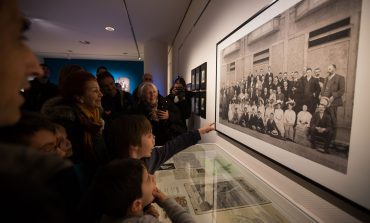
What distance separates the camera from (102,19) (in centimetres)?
402

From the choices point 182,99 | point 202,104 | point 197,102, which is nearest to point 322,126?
point 202,104

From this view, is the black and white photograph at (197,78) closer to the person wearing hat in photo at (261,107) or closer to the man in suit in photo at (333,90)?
the person wearing hat in photo at (261,107)

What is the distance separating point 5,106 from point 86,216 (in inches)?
22.4

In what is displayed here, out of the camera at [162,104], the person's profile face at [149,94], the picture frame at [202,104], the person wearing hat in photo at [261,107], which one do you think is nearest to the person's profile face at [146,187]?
the person wearing hat in photo at [261,107]

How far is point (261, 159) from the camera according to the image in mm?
1222

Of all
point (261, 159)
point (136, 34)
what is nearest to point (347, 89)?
point (261, 159)

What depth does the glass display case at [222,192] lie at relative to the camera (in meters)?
0.96

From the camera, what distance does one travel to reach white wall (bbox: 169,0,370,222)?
0.79m

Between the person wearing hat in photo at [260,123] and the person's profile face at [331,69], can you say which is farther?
the person wearing hat in photo at [260,123]

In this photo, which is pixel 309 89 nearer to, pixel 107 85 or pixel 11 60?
pixel 11 60

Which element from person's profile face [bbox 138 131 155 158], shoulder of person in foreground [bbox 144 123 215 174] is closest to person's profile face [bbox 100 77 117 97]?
shoulder of person in foreground [bbox 144 123 215 174]

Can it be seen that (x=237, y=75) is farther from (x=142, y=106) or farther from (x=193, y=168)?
(x=142, y=106)

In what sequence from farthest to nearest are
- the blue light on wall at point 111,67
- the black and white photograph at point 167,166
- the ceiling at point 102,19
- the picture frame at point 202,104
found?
1. the blue light on wall at point 111,67
2. the ceiling at point 102,19
3. the picture frame at point 202,104
4. the black and white photograph at point 167,166

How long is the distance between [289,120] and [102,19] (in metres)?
4.15
